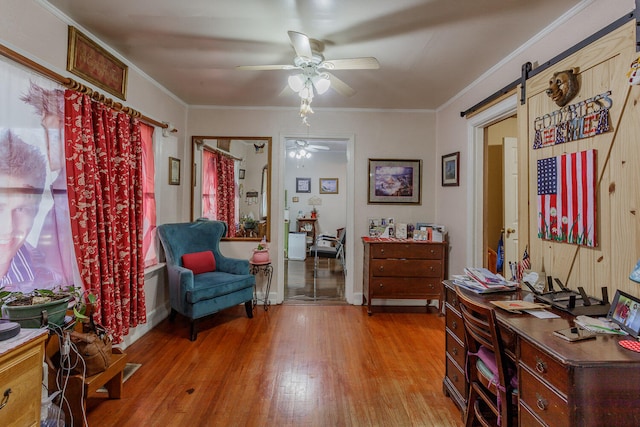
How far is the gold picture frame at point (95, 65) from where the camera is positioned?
204 cm

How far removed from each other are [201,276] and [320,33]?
2.50 metres

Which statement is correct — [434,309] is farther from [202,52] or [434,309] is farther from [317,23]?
[202,52]

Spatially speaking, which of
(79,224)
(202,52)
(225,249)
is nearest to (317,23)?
(202,52)

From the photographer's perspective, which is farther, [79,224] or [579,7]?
[79,224]

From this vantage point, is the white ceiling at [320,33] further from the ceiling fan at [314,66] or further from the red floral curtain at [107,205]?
the red floral curtain at [107,205]

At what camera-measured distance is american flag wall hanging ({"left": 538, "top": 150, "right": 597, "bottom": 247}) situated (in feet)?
5.33

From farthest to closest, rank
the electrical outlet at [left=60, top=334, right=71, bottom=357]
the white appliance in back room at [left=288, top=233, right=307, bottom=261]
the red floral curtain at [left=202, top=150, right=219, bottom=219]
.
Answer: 1. the white appliance in back room at [left=288, top=233, right=307, bottom=261]
2. the red floral curtain at [left=202, top=150, right=219, bottom=219]
3. the electrical outlet at [left=60, top=334, right=71, bottom=357]

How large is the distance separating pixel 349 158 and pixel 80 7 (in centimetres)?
276

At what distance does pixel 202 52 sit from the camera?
2.41 meters

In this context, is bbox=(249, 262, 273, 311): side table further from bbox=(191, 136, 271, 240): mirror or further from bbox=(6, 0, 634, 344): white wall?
bbox=(191, 136, 271, 240): mirror

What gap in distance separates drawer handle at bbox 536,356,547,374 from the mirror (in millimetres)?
3013

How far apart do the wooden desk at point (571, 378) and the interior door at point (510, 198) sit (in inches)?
77.5

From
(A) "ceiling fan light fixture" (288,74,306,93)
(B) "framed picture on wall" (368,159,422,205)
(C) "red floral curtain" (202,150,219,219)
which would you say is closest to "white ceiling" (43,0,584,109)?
(A) "ceiling fan light fixture" (288,74,306,93)

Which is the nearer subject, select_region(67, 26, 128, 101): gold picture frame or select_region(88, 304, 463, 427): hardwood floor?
select_region(88, 304, 463, 427): hardwood floor
